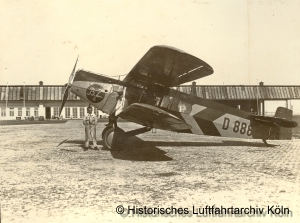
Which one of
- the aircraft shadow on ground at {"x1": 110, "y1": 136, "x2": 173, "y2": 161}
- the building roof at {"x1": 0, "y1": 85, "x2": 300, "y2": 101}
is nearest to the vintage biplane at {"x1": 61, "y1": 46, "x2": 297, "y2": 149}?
the aircraft shadow on ground at {"x1": 110, "y1": 136, "x2": 173, "y2": 161}

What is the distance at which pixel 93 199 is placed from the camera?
4227 millimetres

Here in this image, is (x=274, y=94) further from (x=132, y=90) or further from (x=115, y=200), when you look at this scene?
(x=115, y=200)

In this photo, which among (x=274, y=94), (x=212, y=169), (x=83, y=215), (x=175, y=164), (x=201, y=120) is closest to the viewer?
(x=83, y=215)

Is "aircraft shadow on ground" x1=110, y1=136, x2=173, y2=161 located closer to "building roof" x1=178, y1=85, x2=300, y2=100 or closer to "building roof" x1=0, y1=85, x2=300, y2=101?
"building roof" x1=0, y1=85, x2=300, y2=101

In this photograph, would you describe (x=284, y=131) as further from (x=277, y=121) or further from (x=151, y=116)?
(x=151, y=116)

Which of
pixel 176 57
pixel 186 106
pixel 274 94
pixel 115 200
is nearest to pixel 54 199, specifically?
pixel 115 200

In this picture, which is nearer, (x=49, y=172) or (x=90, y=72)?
(x=49, y=172)

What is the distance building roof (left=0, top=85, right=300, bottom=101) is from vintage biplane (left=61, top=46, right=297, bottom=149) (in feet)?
107

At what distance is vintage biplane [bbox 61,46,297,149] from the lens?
7.68 metres

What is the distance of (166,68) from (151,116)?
1.73m

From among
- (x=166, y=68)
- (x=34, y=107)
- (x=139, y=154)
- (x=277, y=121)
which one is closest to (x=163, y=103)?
(x=166, y=68)

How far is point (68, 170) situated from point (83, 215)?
2.46 metres

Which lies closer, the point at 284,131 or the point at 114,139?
the point at 114,139

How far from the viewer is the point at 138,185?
500cm
